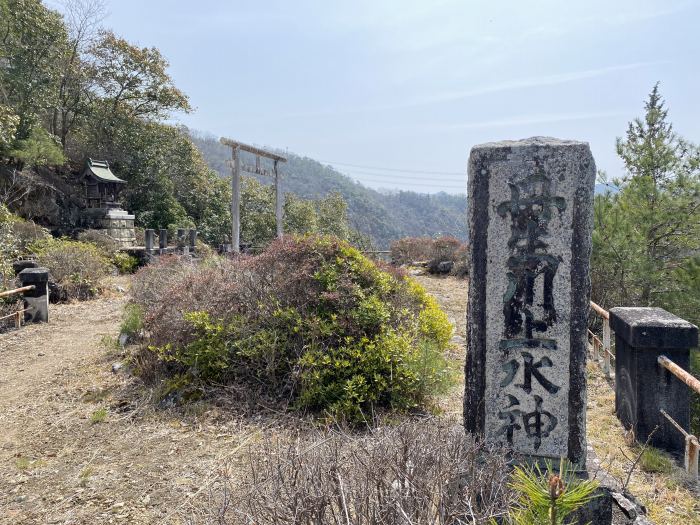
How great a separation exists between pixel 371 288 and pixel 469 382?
1777mm

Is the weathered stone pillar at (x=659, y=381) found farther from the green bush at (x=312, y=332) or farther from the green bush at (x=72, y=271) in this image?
the green bush at (x=72, y=271)

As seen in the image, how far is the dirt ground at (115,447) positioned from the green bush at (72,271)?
348 cm

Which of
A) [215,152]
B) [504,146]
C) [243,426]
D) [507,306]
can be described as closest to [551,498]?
[507,306]

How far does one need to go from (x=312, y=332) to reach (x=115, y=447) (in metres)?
1.66

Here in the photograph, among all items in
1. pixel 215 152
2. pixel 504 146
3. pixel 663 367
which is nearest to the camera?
pixel 504 146

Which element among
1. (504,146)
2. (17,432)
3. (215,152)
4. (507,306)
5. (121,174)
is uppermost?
(215,152)

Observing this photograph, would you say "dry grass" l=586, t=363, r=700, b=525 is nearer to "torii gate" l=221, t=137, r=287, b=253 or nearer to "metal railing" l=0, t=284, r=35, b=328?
"torii gate" l=221, t=137, r=287, b=253

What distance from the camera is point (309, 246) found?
448 cm

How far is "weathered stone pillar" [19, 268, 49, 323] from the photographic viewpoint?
7.30 meters

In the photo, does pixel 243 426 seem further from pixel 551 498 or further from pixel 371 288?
pixel 551 498

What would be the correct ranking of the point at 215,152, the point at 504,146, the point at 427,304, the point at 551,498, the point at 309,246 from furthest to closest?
the point at 215,152, the point at 427,304, the point at 309,246, the point at 504,146, the point at 551,498

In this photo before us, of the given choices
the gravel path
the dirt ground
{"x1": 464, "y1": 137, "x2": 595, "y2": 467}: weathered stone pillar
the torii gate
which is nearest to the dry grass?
the dirt ground

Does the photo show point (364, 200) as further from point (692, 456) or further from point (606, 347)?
point (692, 456)

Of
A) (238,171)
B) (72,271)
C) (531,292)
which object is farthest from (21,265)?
(531,292)
